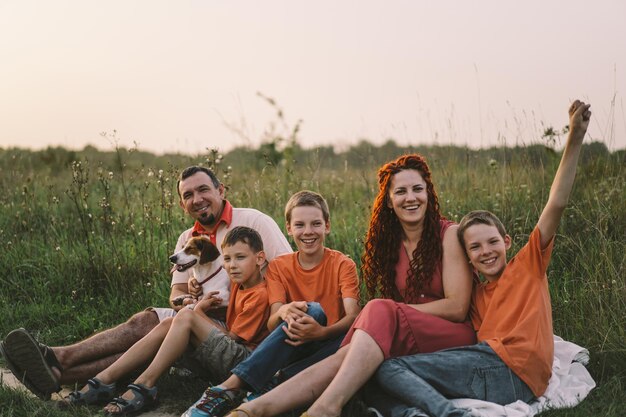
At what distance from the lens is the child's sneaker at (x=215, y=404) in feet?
11.8

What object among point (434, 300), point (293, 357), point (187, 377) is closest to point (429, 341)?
point (434, 300)

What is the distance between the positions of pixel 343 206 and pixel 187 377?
12.3 feet

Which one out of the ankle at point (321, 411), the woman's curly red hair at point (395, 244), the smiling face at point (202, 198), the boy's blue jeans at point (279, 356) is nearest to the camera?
the ankle at point (321, 411)

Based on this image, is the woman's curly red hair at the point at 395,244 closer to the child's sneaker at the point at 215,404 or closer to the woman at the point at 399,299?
the woman at the point at 399,299

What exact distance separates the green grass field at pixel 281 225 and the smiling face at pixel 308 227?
0.95 metres

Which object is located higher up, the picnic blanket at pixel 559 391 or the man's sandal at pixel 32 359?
the man's sandal at pixel 32 359

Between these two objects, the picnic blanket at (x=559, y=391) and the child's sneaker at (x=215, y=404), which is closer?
the picnic blanket at (x=559, y=391)

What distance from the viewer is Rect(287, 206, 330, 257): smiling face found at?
159 inches

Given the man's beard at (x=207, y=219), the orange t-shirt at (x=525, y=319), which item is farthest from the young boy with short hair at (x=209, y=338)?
the orange t-shirt at (x=525, y=319)

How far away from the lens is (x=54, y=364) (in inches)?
166

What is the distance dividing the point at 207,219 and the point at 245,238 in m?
0.56

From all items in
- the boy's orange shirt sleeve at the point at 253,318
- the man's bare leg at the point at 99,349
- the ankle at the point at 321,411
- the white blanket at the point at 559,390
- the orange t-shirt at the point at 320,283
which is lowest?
the white blanket at the point at 559,390

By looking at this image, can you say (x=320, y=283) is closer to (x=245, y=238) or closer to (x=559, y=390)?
(x=245, y=238)

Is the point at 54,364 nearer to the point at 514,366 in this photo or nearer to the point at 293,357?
the point at 293,357
